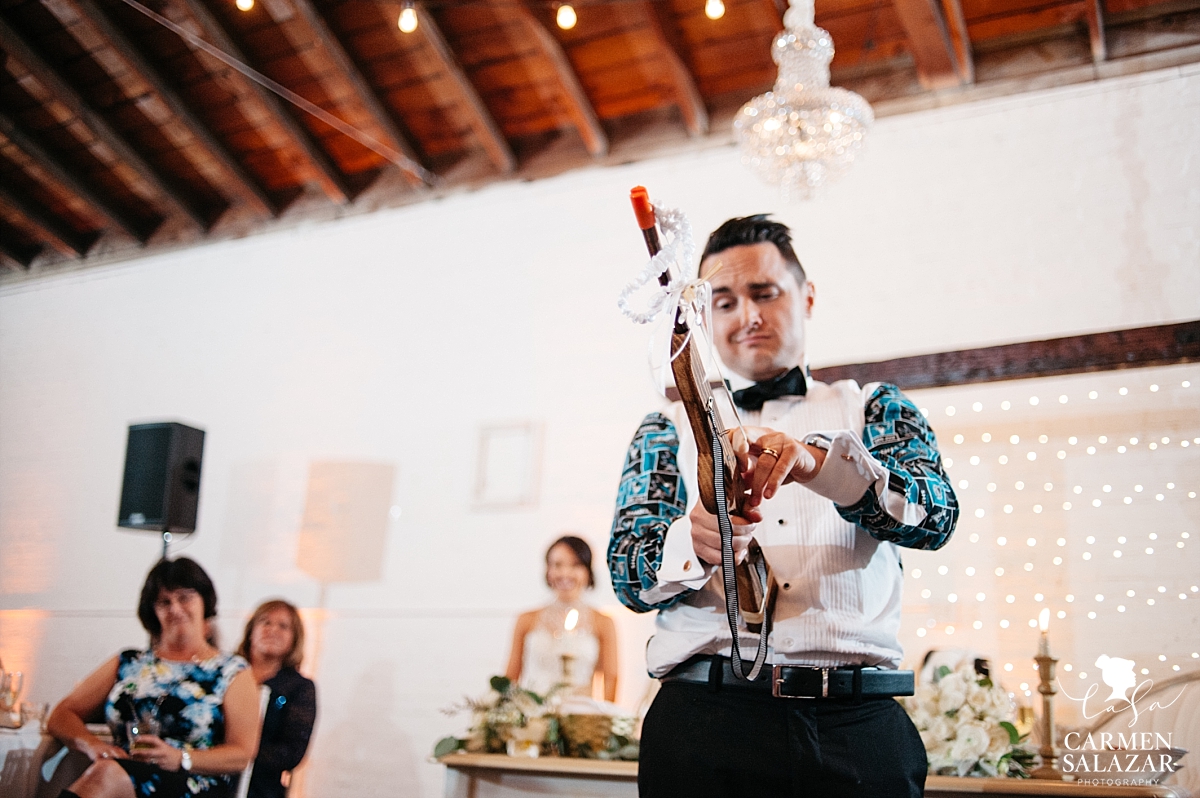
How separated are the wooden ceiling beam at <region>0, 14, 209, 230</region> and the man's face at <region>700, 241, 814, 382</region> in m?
2.06

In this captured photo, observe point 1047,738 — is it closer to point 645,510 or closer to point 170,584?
point 645,510

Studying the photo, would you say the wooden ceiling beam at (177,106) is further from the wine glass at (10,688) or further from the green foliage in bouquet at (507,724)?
the green foliage in bouquet at (507,724)

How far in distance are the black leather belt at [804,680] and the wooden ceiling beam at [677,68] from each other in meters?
4.14

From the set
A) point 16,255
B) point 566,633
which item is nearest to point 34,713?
point 16,255

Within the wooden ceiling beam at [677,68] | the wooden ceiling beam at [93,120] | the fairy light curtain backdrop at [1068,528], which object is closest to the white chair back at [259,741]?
the wooden ceiling beam at [93,120]

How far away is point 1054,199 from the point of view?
473cm

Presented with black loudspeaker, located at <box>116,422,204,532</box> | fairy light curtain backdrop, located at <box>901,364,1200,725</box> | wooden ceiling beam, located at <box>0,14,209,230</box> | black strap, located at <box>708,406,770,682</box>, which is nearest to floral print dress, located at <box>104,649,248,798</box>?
black loudspeaker, located at <box>116,422,204,532</box>

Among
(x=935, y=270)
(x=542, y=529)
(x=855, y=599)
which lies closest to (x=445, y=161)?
(x=542, y=529)

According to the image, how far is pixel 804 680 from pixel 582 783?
1.84 metres

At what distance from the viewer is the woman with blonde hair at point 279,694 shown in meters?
3.86

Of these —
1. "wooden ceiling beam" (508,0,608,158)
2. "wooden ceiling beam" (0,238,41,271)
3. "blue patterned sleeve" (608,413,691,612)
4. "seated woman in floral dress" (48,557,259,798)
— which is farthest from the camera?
"wooden ceiling beam" (508,0,608,158)

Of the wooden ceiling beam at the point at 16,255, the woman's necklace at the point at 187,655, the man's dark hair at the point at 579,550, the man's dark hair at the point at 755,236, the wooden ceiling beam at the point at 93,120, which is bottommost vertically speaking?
the woman's necklace at the point at 187,655

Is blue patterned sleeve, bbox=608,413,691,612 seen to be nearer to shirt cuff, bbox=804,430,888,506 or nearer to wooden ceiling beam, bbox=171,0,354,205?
shirt cuff, bbox=804,430,888,506

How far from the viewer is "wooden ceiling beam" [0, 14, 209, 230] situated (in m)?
2.63
